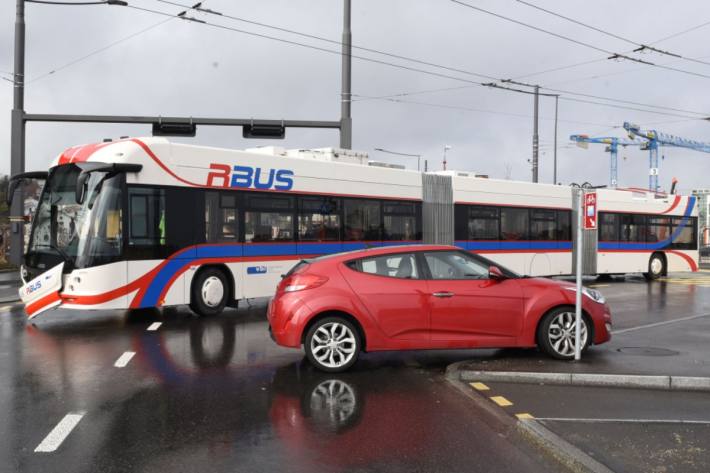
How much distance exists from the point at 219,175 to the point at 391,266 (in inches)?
233

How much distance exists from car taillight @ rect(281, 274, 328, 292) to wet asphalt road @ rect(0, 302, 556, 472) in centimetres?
100

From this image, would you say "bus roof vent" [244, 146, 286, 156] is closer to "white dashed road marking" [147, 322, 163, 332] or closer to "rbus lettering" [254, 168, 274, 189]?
"rbus lettering" [254, 168, 274, 189]

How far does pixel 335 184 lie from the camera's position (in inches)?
584

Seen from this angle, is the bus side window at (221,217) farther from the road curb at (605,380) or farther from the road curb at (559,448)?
the road curb at (559,448)

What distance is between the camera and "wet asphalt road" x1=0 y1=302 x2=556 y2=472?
4715 millimetres

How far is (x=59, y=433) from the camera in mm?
5281

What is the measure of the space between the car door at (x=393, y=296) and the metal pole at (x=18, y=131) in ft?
56.8

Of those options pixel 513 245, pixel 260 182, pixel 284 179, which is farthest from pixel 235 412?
pixel 513 245

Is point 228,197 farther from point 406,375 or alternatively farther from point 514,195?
point 514,195

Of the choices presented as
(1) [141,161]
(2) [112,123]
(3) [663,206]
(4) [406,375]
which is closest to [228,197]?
(1) [141,161]

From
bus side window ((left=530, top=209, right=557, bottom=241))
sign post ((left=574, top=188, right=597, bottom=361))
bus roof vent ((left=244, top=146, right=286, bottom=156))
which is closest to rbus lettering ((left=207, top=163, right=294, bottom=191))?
bus roof vent ((left=244, top=146, right=286, bottom=156))

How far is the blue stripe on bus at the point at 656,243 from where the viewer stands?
22.2 m

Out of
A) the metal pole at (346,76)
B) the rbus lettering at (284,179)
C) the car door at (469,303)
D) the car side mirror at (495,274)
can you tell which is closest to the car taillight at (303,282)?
the car door at (469,303)

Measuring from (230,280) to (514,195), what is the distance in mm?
9967
